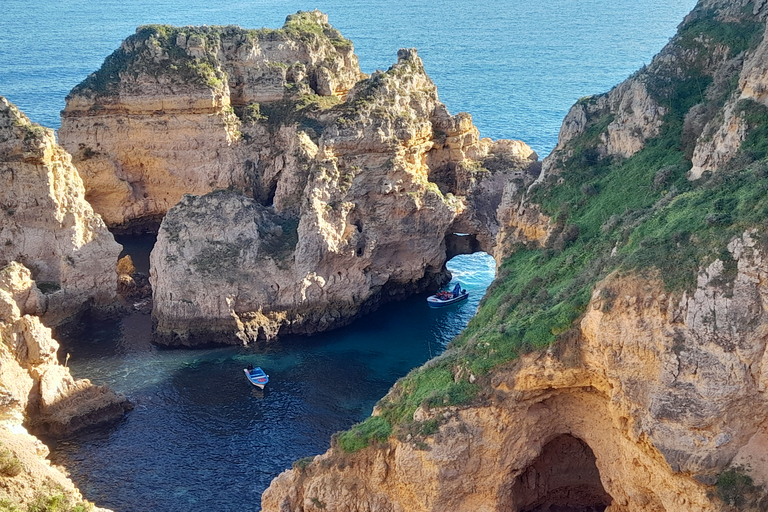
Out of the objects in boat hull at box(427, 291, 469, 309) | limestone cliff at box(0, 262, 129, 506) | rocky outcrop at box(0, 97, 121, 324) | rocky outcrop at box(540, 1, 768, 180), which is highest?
rocky outcrop at box(540, 1, 768, 180)

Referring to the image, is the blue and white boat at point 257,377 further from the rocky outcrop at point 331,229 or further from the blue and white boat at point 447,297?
the blue and white boat at point 447,297

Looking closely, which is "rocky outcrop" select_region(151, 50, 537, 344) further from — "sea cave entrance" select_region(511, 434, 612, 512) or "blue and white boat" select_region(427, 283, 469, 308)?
"sea cave entrance" select_region(511, 434, 612, 512)

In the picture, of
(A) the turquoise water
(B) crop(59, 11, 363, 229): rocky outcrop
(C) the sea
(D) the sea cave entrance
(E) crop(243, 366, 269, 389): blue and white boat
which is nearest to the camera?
(D) the sea cave entrance

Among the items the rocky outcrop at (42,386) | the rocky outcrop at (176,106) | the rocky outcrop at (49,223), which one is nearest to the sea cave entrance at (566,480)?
the rocky outcrop at (42,386)

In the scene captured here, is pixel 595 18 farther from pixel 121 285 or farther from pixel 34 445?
pixel 34 445

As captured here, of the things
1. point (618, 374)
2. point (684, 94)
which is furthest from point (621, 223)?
point (684, 94)

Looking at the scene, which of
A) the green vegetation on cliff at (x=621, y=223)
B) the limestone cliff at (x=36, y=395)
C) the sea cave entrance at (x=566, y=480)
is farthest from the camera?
the limestone cliff at (x=36, y=395)

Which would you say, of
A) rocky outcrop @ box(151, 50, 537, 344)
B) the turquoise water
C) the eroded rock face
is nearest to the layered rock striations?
the eroded rock face
